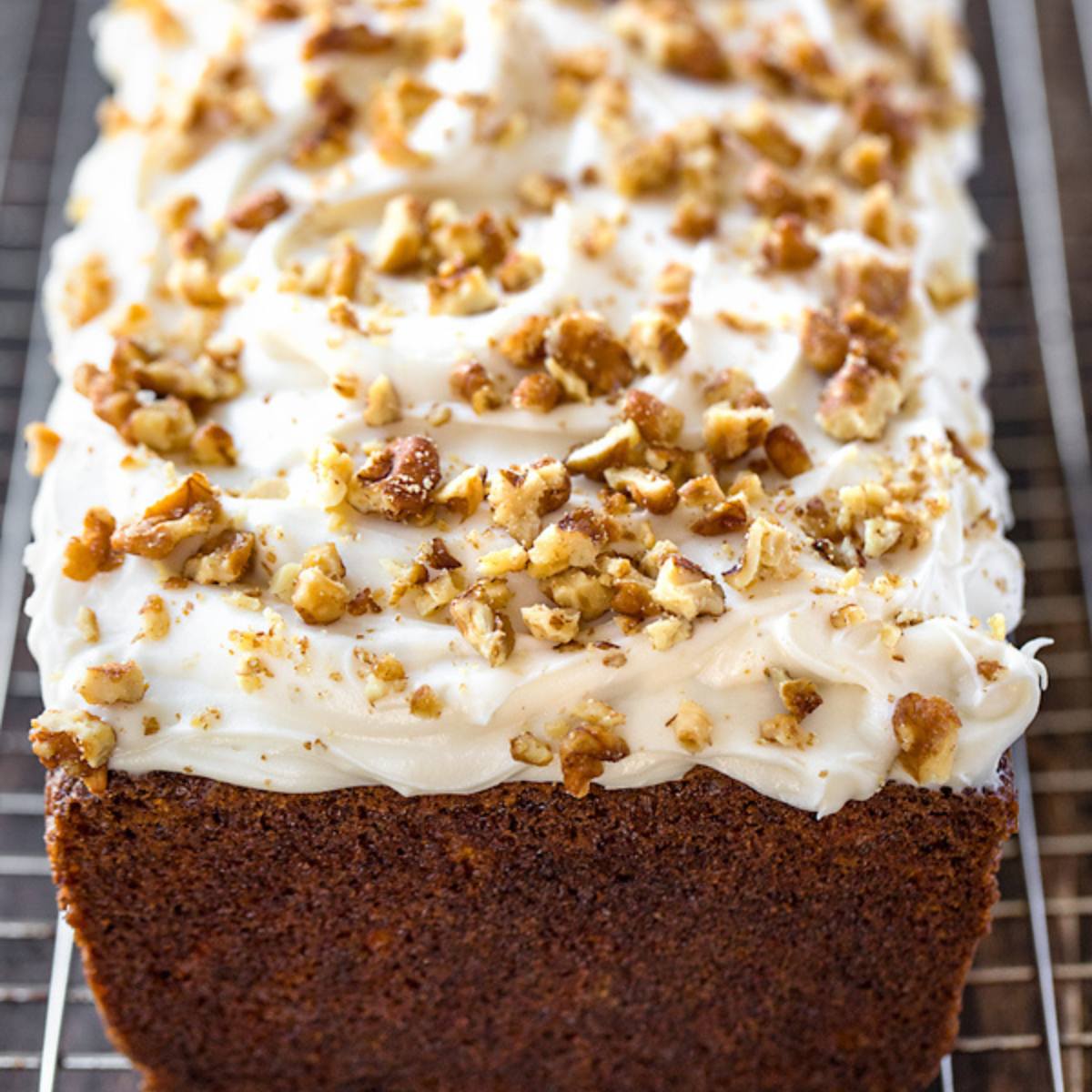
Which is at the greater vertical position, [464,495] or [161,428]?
[161,428]

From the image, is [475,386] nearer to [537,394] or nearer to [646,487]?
[537,394]

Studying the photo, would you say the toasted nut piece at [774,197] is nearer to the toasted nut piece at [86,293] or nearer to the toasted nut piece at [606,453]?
the toasted nut piece at [606,453]

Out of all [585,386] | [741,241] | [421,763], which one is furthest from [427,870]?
[741,241]

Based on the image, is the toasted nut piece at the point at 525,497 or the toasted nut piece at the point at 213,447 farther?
the toasted nut piece at the point at 213,447

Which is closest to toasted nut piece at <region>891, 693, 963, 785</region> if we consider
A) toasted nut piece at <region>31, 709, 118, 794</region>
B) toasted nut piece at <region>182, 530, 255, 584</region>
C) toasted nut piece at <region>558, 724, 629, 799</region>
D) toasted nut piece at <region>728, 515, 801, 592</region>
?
toasted nut piece at <region>728, 515, 801, 592</region>

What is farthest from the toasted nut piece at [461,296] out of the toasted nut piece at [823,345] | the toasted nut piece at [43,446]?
the toasted nut piece at [43,446]

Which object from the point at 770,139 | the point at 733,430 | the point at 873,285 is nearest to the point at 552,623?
Answer: the point at 733,430

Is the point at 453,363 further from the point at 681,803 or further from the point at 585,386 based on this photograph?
the point at 681,803
